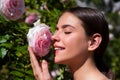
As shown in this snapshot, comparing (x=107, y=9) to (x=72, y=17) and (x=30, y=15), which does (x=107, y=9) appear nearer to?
(x=30, y=15)

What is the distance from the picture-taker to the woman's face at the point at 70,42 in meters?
2.65

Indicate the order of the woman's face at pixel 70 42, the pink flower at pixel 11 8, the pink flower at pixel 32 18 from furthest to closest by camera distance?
the pink flower at pixel 32 18 < the pink flower at pixel 11 8 < the woman's face at pixel 70 42

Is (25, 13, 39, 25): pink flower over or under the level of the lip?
under

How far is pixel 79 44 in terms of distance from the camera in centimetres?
268

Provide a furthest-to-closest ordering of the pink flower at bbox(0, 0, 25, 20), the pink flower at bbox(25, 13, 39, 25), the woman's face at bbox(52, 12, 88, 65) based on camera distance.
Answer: the pink flower at bbox(25, 13, 39, 25)
the pink flower at bbox(0, 0, 25, 20)
the woman's face at bbox(52, 12, 88, 65)

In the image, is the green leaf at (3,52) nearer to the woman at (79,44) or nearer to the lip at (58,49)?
the woman at (79,44)

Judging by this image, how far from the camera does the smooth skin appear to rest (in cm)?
265

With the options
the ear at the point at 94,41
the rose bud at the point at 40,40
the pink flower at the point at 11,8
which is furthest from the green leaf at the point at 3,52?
the ear at the point at 94,41

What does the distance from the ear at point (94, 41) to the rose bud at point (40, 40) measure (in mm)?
230

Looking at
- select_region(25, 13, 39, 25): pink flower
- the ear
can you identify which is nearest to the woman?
the ear

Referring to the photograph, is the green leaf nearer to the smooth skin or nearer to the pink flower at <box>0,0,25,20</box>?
the pink flower at <box>0,0,25,20</box>

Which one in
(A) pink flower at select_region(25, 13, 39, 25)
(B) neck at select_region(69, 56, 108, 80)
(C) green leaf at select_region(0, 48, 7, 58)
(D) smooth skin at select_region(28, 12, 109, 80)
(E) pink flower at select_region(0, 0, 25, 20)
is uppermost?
(E) pink flower at select_region(0, 0, 25, 20)

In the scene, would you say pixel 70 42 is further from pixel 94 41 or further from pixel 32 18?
pixel 32 18

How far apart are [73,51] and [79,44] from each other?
5 centimetres
